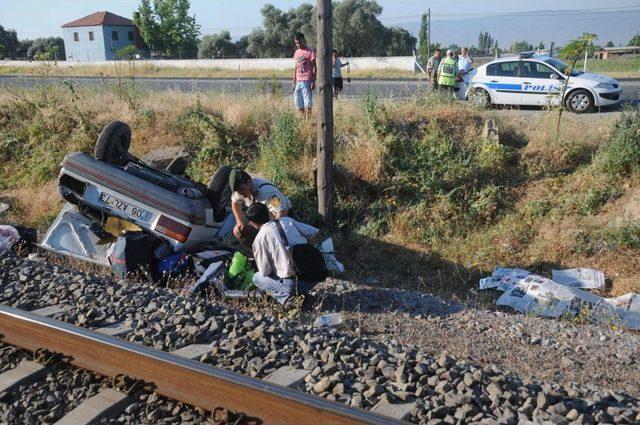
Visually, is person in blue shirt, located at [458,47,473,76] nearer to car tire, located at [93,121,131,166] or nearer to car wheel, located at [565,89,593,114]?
car wheel, located at [565,89,593,114]

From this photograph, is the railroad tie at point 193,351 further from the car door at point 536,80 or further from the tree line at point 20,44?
the tree line at point 20,44

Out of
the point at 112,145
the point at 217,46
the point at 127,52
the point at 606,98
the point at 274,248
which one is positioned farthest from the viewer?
the point at 217,46

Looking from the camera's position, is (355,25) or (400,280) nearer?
(400,280)

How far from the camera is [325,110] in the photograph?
8.51 metres

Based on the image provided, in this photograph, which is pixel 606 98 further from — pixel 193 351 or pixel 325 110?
pixel 193 351

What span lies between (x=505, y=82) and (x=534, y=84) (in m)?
0.73

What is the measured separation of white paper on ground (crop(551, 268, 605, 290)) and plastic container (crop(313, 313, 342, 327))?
3522mm

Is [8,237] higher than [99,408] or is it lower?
higher

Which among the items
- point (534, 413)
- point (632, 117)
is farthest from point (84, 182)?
point (632, 117)

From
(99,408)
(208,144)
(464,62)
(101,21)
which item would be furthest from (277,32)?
(99,408)

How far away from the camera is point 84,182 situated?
24.1 feet

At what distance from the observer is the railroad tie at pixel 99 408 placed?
3922 millimetres

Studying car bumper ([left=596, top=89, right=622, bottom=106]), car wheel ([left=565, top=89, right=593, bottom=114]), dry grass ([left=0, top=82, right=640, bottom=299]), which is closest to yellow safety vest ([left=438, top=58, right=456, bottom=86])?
car wheel ([left=565, top=89, right=593, bottom=114])

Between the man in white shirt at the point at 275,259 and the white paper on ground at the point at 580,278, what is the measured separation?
3598mm
